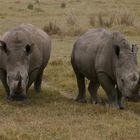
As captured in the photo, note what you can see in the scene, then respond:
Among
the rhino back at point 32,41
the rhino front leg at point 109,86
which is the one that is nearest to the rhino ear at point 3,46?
the rhino back at point 32,41

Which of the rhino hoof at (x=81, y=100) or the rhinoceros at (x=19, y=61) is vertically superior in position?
→ the rhinoceros at (x=19, y=61)

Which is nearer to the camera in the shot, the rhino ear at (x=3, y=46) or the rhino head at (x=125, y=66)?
the rhino head at (x=125, y=66)

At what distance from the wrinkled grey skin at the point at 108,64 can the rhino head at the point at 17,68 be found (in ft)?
4.17

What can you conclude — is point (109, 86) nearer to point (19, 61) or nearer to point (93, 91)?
point (93, 91)

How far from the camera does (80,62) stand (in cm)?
1169

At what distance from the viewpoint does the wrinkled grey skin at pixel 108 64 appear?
1051cm

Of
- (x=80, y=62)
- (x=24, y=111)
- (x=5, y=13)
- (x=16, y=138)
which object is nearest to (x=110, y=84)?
(x=80, y=62)

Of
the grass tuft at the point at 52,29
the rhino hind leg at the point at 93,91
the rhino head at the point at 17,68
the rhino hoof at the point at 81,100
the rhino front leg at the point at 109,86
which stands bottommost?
the grass tuft at the point at 52,29

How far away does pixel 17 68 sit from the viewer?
10742 mm

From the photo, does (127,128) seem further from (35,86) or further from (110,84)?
(35,86)

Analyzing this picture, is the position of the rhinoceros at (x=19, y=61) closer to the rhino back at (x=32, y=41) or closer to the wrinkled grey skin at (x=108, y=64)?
the rhino back at (x=32, y=41)

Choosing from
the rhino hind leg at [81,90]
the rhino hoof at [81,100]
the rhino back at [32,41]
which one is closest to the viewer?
the rhino back at [32,41]

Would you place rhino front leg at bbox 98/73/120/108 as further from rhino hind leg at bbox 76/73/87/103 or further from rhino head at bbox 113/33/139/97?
rhino hind leg at bbox 76/73/87/103

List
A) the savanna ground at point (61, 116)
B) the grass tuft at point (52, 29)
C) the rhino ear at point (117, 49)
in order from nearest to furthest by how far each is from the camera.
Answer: the savanna ground at point (61, 116) → the rhino ear at point (117, 49) → the grass tuft at point (52, 29)
